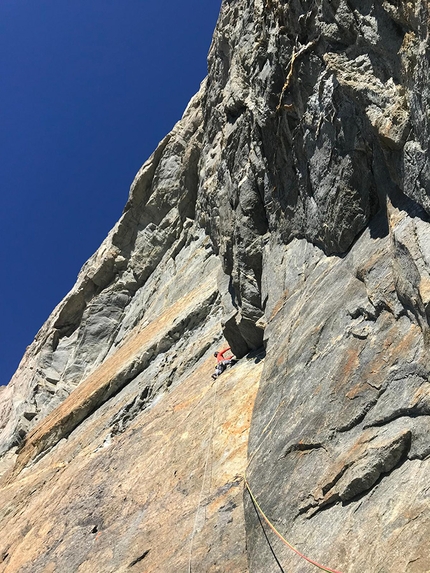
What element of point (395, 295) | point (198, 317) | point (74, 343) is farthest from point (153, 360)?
point (74, 343)

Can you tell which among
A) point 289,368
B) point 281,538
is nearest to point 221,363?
point 289,368

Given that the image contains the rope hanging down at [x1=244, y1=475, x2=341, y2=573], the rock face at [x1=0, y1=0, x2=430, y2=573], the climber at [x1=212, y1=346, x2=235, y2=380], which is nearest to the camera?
the rope hanging down at [x1=244, y1=475, x2=341, y2=573]

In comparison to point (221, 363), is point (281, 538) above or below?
below

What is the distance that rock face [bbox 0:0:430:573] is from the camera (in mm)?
6812

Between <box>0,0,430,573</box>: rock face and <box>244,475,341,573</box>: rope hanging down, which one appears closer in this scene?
<box>244,475,341,573</box>: rope hanging down

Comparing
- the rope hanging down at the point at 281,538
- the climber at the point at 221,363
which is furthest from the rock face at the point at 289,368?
the climber at the point at 221,363

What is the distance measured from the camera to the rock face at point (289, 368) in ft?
22.4

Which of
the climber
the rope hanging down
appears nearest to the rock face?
the rope hanging down

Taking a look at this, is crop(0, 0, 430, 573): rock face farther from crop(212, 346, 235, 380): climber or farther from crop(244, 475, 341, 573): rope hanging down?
crop(212, 346, 235, 380): climber

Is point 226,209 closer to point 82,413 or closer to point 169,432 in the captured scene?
point 169,432

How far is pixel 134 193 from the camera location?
31656mm

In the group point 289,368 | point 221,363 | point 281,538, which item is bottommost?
point 281,538

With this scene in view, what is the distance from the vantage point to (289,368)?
962cm

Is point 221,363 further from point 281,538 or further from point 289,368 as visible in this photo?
point 281,538
